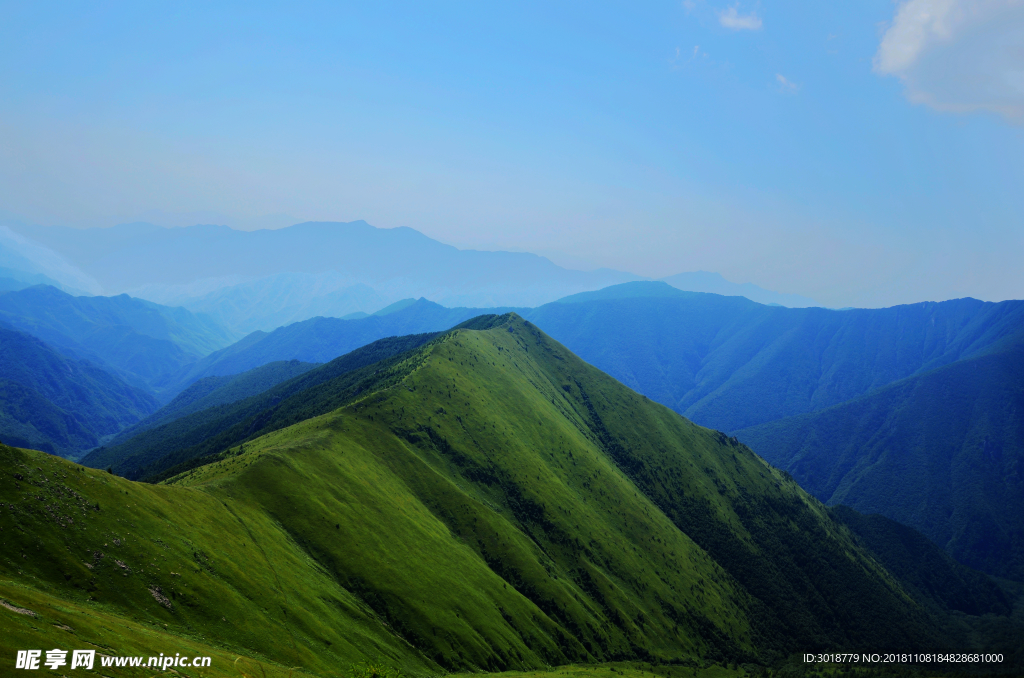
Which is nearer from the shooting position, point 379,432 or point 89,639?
point 89,639

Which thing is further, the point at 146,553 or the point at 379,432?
the point at 379,432

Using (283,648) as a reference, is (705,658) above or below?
below

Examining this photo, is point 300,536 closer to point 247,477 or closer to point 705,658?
point 247,477

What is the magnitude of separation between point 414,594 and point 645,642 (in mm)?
83660

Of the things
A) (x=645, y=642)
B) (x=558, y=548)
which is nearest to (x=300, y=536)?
(x=558, y=548)

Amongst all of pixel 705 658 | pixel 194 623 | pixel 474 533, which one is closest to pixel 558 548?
pixel 474 533

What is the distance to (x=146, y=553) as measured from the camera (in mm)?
76250

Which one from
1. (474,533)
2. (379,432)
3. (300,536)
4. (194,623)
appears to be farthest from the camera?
(379,432)

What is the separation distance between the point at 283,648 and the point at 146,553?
2286cm

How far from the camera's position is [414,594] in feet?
403

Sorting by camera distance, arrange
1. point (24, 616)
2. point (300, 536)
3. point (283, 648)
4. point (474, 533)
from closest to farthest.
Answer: point (24, 616)
point (283, 648)
point (300, 536)
point (474, 533)

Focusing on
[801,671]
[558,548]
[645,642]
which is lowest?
[801,671]

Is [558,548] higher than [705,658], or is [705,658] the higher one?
[558,548]

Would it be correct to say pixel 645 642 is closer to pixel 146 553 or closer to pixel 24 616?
pixel 146 553
